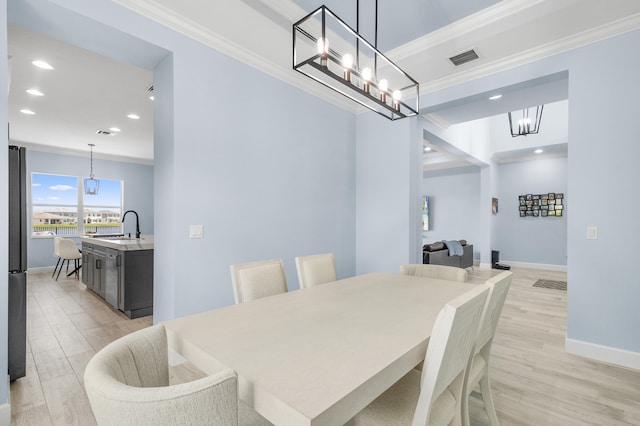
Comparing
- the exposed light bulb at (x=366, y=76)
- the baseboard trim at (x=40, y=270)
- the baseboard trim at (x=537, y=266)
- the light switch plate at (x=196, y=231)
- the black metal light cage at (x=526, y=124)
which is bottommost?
the baseboard trim at (x=537, y=266)

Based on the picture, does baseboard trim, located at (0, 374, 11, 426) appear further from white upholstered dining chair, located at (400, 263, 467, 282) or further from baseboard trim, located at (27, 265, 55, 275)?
baseboard trim, located at (27, 265, 55, 275)

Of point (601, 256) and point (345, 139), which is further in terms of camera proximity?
point (345, 139)

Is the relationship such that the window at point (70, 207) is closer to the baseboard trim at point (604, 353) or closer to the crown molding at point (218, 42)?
the crown molding at point (218, 42)

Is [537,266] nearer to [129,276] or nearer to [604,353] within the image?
[604,353]

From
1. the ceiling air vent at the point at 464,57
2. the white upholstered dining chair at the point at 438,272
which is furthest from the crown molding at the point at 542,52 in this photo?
the white upholstered dining chair at the point at 438,272

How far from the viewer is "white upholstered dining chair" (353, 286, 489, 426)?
1.03m

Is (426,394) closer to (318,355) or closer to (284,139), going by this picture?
(318,355)

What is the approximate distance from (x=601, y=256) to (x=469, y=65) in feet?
7.02

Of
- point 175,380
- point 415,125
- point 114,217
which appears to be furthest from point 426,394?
point 114,217

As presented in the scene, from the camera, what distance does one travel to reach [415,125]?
3967 mm

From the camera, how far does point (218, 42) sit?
2.72 meters

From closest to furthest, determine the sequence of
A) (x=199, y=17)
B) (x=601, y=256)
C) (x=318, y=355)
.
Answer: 1. (x=318, y=355)
2. (x=199, y=17)
3. (x=601, y=256)

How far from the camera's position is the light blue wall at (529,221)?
712 centimetres

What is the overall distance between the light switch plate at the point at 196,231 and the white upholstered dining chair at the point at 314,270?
2.96 ft
